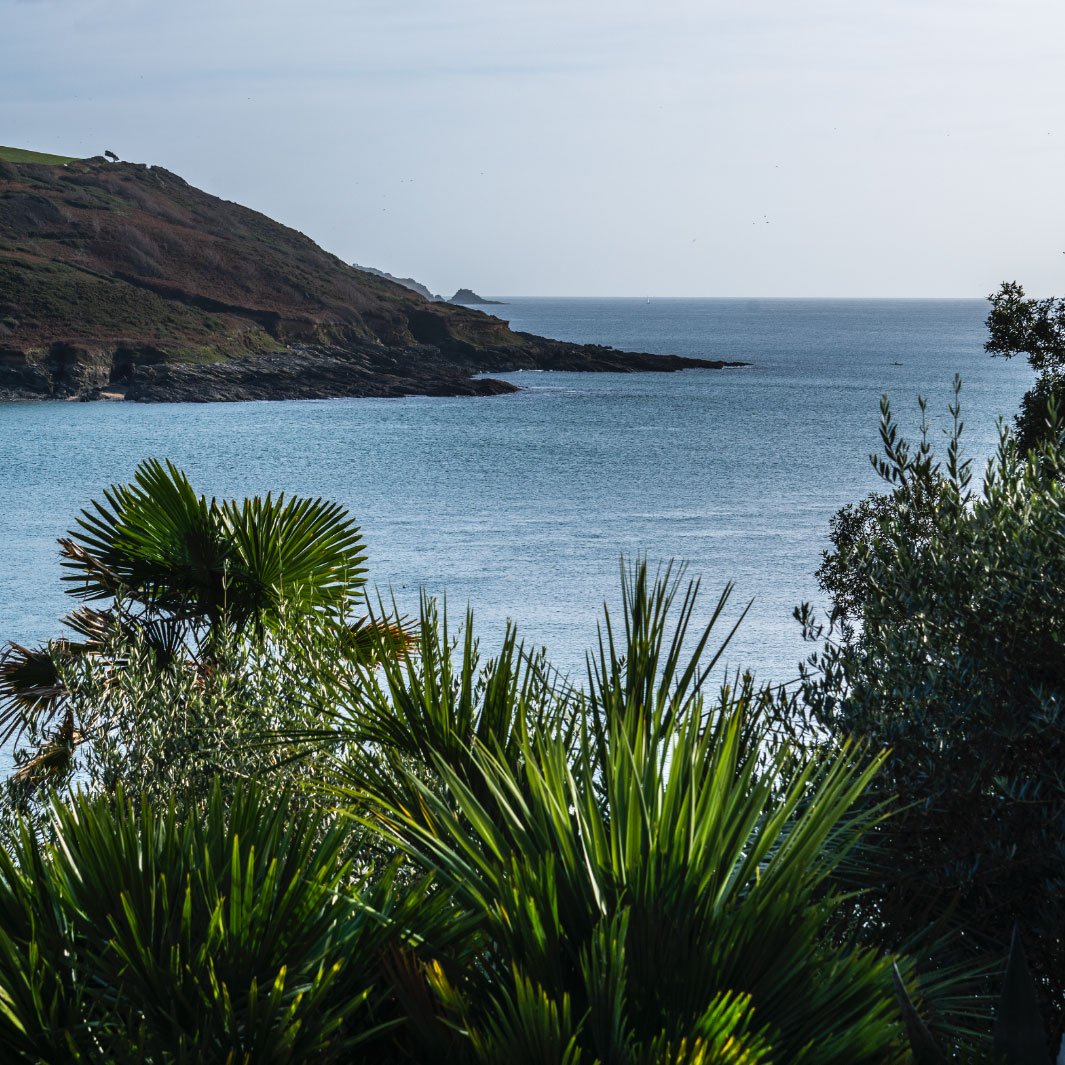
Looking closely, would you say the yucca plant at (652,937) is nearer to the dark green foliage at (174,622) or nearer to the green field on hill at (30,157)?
the dark green foliage at (174,622)

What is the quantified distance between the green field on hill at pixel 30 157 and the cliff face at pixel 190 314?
6286 mm

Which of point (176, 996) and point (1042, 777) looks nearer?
point (176, 996)

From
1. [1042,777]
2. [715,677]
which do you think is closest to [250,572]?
[1042,777]

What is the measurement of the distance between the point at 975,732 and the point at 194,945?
315 cm

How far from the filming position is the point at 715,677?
950 inches

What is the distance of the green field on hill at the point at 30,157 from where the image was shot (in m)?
135

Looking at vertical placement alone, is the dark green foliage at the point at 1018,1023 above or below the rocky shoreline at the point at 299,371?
below

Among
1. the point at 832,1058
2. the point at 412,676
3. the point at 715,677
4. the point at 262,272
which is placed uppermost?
the point at 262,272

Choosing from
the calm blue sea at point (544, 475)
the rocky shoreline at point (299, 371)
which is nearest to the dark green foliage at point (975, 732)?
the calm blue sea at point (544, 475)

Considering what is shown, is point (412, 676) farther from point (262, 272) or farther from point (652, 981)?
point (262, 272)

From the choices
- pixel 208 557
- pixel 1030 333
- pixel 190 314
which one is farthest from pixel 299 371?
pixel 208 557

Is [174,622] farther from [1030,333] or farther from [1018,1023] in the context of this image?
[1030,333]

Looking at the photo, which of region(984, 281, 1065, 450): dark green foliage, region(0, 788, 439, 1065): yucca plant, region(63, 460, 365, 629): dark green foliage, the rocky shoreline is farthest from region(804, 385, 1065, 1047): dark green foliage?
the rocky shoreline

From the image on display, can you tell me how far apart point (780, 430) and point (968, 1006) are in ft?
245
